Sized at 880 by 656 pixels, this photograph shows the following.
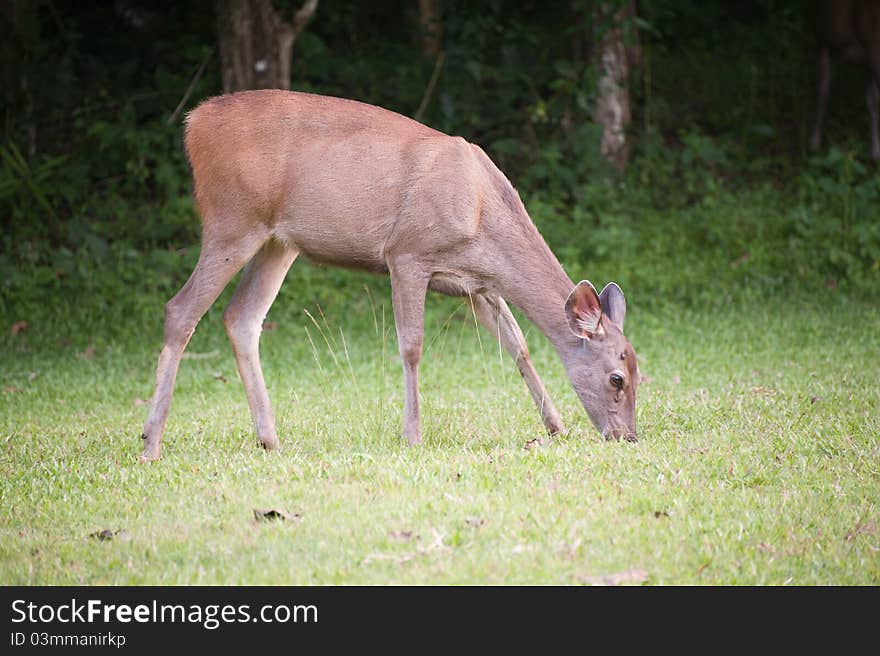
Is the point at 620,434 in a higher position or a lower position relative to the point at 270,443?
higher

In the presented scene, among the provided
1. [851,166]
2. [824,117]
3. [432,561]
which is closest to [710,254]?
[851,166]

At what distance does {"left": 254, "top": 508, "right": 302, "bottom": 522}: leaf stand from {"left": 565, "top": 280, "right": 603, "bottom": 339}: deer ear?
92.2 inches

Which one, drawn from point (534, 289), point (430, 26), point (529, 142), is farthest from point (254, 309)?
point (430, 26)

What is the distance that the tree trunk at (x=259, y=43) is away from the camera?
12.8 meters

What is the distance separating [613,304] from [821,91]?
908cm

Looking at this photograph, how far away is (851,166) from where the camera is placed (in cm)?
1407

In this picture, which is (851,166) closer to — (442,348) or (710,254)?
(710,254)

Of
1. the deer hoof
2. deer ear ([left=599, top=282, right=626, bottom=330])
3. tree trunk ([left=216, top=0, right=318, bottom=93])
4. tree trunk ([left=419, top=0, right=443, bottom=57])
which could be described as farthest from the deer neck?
tree trunk ([left=419, top=0, right=443, bottom=57])

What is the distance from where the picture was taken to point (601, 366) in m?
7.04

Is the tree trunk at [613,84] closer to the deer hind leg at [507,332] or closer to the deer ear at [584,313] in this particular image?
the deer hind leg at [507,332]

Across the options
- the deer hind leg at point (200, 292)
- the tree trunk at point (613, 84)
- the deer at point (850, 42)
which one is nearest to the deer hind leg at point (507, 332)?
the deer hind leg at point (200, 292)

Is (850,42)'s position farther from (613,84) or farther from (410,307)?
(410,307)

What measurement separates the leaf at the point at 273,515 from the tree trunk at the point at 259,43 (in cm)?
818

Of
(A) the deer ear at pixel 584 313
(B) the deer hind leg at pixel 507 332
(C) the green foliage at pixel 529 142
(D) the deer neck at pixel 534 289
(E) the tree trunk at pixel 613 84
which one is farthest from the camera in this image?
(E) the tree trunk at pixel 613 84
